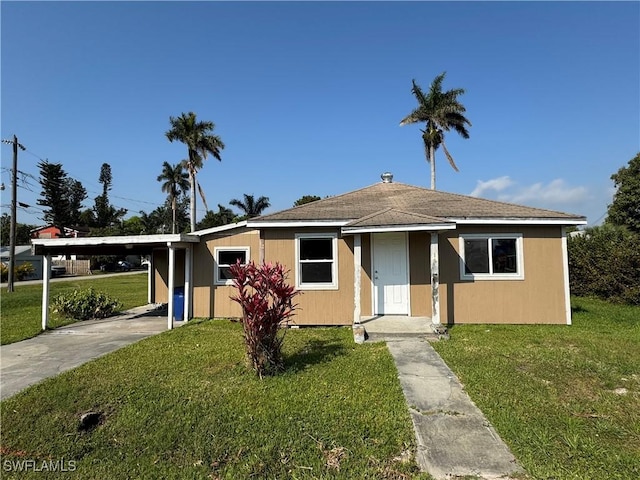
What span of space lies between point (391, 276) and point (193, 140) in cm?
2711

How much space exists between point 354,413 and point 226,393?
180cm

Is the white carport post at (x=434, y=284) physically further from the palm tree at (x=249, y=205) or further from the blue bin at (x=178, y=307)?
the palm tree at (x=249, y=205)

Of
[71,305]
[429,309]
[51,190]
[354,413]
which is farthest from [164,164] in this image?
[354,413]

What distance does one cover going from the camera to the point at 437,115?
26.4 m

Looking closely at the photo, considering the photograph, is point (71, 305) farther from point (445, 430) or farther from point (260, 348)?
point (445, 430)

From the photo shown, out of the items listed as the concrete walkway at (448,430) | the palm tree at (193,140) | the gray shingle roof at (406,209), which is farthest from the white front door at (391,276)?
the palm tree at (193,140)

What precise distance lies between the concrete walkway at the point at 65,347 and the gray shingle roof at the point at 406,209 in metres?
4.31

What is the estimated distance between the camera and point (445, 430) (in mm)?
3691

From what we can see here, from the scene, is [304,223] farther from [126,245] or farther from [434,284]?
[126,245]

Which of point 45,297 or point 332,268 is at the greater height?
point 332,268

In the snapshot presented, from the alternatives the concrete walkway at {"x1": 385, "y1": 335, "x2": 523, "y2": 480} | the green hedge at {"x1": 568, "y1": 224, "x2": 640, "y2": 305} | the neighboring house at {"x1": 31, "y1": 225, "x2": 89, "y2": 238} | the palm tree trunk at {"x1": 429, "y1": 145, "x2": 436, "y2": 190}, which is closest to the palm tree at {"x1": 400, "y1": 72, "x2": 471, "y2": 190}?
the palm tree trunk at {"x1": 429, "y1": 145, "x2": 436, "y2": 190}

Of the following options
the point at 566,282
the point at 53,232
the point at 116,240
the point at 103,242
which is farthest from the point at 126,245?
the point at 53,232

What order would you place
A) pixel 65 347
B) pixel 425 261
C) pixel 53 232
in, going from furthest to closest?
pixel 53 232, pixel 425 261, pixel 65 347

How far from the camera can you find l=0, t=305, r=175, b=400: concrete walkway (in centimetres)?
571
